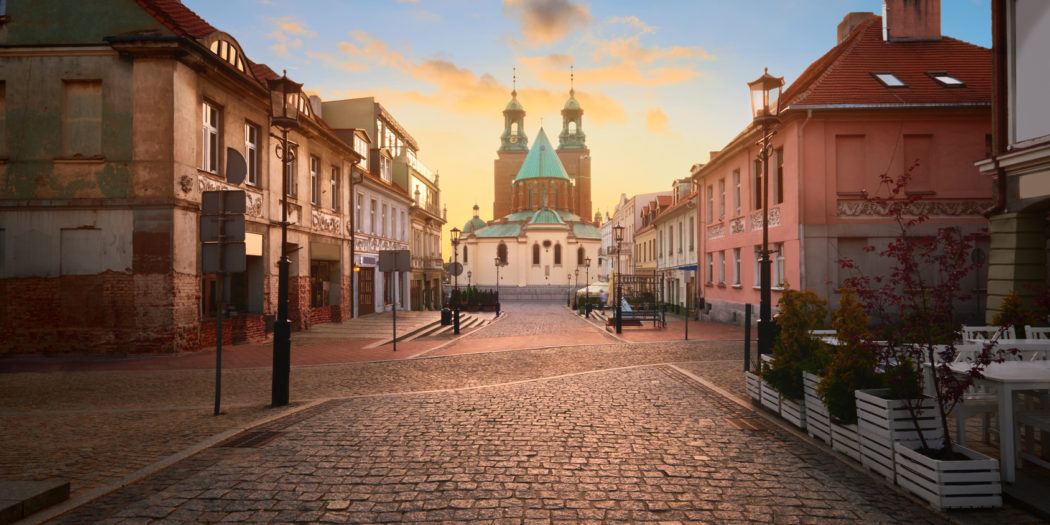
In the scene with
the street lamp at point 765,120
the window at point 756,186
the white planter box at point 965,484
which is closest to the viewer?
the white planter box at point 965,484

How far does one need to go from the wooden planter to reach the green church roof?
3422 inches

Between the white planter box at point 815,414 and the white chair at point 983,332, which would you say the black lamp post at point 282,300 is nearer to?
the white planter box at point 815,414

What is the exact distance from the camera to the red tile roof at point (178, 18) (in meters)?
14.2

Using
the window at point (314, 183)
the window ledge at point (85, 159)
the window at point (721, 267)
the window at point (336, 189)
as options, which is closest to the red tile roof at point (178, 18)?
the window ledge at point (85, 159)

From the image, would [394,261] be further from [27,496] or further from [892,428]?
[892,428]

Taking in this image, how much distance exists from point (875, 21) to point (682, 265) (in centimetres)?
1583

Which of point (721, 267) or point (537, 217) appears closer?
point (721, 267)

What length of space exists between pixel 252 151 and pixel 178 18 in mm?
4009

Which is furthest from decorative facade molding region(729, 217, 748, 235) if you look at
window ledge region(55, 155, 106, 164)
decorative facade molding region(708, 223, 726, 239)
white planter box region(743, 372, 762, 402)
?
window ledge region(55, 155, 106, 164)

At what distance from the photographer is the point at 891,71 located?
20250 mm

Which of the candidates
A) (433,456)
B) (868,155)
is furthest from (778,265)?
(433,456)

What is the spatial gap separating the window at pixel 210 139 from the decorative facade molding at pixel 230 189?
1.07ft

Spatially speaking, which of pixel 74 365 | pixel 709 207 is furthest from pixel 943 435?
→ pixel 709 207

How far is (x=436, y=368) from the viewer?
12.7m
